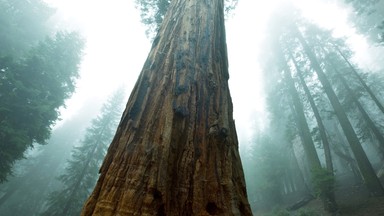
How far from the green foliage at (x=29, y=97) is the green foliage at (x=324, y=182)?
1571 centimetres

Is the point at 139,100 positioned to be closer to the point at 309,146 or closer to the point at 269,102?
the point at 309,146

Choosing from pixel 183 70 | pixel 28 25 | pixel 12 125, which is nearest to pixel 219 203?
pixel 183 70

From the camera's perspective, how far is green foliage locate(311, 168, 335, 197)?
38.1 feet

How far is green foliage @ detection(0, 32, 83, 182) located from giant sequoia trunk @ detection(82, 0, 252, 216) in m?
13.2

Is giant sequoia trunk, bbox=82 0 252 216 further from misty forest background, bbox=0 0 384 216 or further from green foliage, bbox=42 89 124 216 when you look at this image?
green foliage, bbox=42 89 124 216

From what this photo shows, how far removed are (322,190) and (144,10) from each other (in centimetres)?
1219

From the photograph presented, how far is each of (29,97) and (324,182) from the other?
17.3 m

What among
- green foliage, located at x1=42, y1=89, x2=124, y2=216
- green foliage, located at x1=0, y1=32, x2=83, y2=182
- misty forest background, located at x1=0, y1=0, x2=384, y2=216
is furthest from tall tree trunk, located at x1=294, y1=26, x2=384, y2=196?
green foliage, located at x1=42, y1=89, x2=124, y2=216

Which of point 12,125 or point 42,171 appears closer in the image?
point 12,125

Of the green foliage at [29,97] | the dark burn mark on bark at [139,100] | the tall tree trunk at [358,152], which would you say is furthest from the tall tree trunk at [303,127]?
the green foliage at [29,97]

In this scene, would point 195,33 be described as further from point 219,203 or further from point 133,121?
point 219,203

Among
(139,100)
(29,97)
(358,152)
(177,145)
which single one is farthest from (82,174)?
(177,145)

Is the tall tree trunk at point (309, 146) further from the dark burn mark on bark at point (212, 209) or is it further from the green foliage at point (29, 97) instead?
the green foliage at point (29, 97)

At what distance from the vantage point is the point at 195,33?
2.84 m
